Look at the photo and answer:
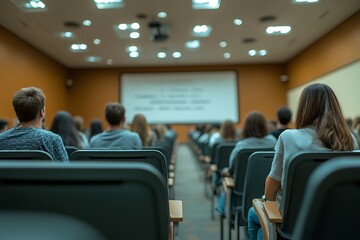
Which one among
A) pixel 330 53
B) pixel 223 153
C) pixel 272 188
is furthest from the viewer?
pixel 330 53

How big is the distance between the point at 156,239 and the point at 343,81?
913cm

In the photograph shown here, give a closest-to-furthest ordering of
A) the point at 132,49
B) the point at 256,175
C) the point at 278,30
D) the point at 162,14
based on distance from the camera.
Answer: the point at 256,175 → the point at 162,14 → the point at 278,30 → the point at 132,49

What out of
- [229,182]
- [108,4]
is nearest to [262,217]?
[229,182]

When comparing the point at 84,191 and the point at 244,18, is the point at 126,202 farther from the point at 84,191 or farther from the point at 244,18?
the point at 244,18

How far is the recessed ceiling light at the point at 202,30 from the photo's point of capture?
8.30m

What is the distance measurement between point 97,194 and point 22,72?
971cm

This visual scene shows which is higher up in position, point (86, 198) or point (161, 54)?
point (161, 54)

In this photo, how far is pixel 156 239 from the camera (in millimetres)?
764

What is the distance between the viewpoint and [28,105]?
6.65 feet

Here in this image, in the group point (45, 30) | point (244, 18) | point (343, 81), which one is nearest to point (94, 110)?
point (45, 30)

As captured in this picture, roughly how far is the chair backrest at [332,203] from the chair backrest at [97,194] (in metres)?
0.30

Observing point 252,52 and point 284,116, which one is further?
point 252,52

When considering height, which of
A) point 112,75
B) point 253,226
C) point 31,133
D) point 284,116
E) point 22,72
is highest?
point 112,75

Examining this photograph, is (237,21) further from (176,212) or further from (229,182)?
(176,212)
